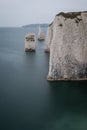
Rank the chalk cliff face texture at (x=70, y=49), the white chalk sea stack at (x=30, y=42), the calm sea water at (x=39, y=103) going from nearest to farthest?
the calm sea water at (x=39, y=103)
the chalk cliff face texture at (x=70, y=49)
the white chalk sea stack at (x=30, y=42)

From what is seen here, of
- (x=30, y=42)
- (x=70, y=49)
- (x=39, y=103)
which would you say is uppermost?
(x=30, y=42)

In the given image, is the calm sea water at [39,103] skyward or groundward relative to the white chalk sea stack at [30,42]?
groundward

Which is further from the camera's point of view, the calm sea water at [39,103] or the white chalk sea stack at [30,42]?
the white chalk sea stack at [30,42]

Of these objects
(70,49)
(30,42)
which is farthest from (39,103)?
(30,42)

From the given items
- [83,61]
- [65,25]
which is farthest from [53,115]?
[65,25]

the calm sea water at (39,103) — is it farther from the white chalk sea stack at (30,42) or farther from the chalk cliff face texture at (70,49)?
the white chalk sea stack at (30,42)

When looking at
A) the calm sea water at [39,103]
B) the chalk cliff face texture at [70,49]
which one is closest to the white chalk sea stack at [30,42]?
the calm sea water at [39,103]

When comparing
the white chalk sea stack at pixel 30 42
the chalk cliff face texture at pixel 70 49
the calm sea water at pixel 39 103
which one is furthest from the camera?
the white chalk sea stack at pixel 30 42

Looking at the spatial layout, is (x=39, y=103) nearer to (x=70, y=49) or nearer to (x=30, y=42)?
(x=70, y=49)

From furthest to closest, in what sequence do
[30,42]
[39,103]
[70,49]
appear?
[30,42] < [70,49] < [39,103]
